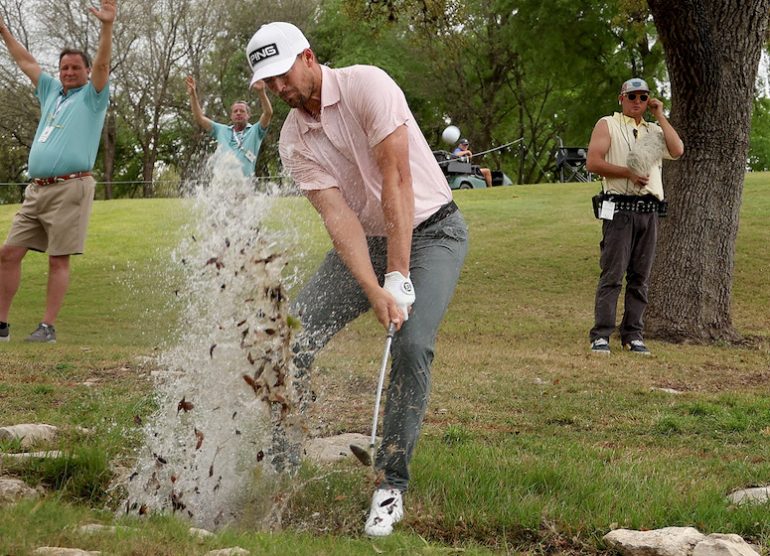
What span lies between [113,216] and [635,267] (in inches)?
663

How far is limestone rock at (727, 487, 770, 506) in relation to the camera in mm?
4168

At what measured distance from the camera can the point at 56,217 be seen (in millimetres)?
8562

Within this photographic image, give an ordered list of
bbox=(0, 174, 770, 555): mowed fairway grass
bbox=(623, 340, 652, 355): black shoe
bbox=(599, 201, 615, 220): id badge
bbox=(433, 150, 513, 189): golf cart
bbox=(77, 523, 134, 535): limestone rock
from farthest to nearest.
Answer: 1. bbox=(433, 150, 513, 189): golf cart
2. bbox=(623, 340, 652, 355): black shoe
3. bbox=(599, 201, 615, 220): id badge
4. bbox=(0, 174, 770, 555): mowed fairway grass
5. bbox=(77, 523, 134, 535): limestone rock

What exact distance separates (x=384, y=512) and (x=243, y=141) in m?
6.38

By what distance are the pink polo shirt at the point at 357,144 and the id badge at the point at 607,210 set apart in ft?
15.6

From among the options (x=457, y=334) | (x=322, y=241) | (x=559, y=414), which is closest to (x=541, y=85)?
(x=322, y=241)

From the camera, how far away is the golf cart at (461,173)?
29.3 metres

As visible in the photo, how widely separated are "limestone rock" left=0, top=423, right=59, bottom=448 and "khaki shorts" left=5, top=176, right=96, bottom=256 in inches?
148

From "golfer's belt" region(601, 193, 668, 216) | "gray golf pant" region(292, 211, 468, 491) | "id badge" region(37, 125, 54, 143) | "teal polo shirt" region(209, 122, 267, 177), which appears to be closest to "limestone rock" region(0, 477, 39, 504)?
"gray golf pant" region(292, 211, 468, 491)

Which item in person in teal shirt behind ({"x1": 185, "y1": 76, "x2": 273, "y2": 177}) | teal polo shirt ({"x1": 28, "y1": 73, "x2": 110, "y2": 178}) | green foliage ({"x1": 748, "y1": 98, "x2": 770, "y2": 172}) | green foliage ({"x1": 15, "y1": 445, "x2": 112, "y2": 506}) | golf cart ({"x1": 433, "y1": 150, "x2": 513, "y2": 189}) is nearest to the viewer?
green foliage ({"x1": 15, "y1": 445, "x2": 112, "y2": 506})

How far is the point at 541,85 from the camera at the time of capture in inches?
1741

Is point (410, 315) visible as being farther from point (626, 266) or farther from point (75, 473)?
point (626, 266)

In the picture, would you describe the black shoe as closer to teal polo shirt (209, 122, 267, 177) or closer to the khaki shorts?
teal polo shirt (209, 122, 267, 177)

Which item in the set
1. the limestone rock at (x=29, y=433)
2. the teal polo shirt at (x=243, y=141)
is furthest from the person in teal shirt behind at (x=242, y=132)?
the limestone rock at (x=29, y=433)
